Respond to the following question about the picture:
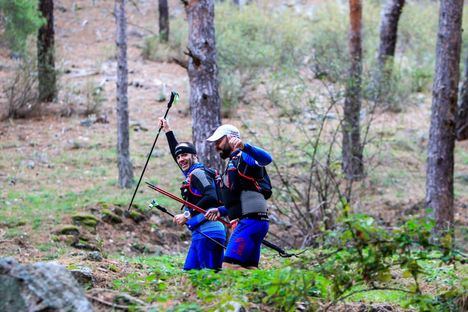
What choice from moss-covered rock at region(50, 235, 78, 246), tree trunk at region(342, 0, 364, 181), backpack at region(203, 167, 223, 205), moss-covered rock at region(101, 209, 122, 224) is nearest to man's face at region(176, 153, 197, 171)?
backpack at region(203, 167, 223, 205)

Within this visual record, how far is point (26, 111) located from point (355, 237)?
54.5 feet

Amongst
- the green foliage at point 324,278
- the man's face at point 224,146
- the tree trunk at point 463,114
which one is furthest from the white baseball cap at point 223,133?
the tree trunk at point 463,114

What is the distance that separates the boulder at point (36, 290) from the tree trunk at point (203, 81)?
16.6ft

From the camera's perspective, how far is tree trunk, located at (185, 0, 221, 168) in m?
9.91

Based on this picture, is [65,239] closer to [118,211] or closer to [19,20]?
[118,211]

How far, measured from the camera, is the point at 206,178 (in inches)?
298

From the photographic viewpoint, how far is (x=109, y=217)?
12.4 meters

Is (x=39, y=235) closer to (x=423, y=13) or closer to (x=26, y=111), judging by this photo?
(x=26, y=111)

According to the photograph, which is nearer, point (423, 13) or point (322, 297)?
point (322, 297)

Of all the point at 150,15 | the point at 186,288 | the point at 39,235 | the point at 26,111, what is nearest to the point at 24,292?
the point at 186,288

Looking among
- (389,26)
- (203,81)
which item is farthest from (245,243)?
(389,26)

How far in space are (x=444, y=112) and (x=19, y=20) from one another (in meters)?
11.6

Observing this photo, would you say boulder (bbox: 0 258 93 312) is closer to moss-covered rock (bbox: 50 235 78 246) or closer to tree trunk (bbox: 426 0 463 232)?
moss-covered rock (bbox: 50 235 78 246)

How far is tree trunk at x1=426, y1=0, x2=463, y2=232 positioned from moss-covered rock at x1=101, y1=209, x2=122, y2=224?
16.9ft
